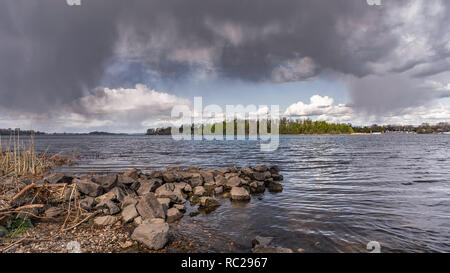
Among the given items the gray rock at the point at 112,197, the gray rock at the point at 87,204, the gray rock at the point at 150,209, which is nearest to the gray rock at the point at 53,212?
the gray rock at the point at 87,204

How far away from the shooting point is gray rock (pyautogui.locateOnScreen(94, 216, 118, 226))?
792cm

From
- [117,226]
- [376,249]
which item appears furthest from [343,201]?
[117,226]

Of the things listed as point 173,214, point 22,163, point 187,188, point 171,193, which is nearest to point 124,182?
point 171,193

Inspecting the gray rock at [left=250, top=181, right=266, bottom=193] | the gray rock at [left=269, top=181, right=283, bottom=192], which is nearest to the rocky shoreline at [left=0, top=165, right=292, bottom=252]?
the gray rock at [left=250, top=181, right=266, bottom=193]

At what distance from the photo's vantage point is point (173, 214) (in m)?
9.05

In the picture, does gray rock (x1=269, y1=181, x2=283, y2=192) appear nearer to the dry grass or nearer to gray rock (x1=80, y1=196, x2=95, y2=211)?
gray rock (x1=80, y1=196, x2=95, y2=211)

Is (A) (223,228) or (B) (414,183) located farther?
(B) (414,183)

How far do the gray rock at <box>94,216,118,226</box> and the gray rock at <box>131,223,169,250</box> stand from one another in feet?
6.19

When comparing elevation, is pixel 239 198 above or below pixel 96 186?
below

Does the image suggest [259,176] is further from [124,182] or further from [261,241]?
[261,241]
